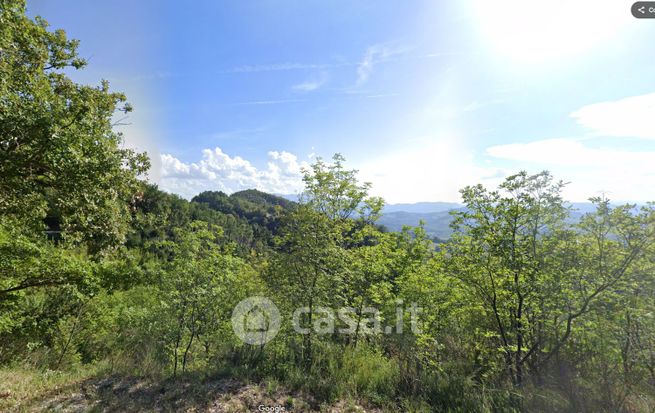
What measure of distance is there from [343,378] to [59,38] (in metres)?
11.2

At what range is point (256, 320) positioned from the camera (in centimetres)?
757

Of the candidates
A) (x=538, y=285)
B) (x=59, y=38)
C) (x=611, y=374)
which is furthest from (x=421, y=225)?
(x=59, y=38)

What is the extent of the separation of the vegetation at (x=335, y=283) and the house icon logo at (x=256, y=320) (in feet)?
0.71

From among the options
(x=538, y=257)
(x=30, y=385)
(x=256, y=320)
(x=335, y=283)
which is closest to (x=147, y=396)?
(x=256, y=320)

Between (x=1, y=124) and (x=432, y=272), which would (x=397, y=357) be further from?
(x=1, y=124)

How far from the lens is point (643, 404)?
5516 millimetres

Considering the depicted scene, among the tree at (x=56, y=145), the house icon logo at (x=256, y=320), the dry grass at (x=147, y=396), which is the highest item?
the tree at (x=56, y=145)

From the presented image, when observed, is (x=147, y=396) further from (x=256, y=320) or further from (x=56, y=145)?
(x=56, y=145)

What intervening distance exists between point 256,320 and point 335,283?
2440 mm

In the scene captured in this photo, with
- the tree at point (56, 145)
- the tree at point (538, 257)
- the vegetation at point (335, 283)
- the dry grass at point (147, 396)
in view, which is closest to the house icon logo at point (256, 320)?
the vegetation at point (335, 283)

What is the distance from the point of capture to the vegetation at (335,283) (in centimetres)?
529

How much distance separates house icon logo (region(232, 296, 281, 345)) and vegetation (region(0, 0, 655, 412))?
0.71 feet

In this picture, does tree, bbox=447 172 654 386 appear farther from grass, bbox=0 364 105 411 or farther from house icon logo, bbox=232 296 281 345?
grass, bbox=0 364 105 411

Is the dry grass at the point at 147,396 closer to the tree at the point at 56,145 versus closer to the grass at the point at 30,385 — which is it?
the grass at the point at 30,385
